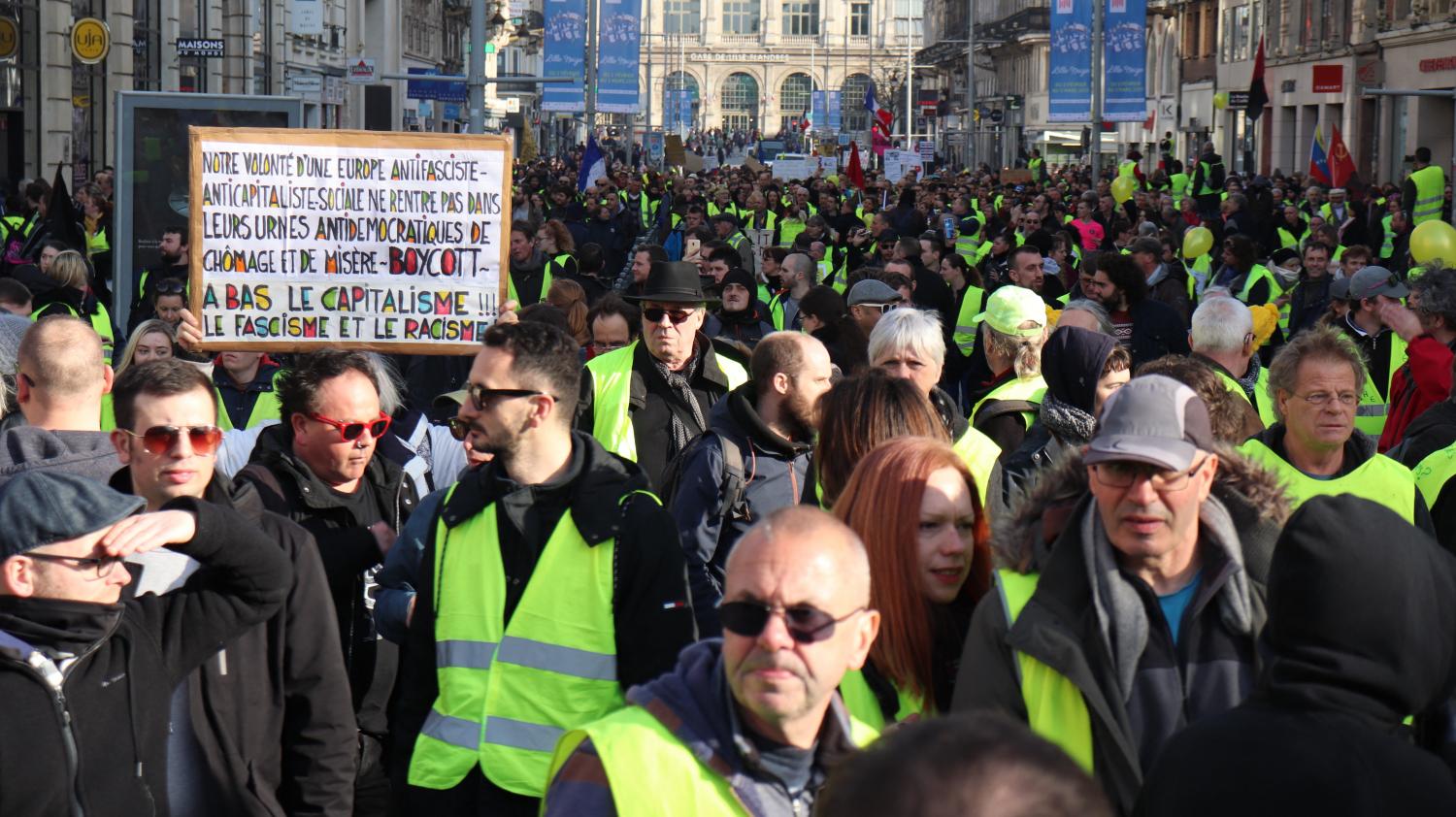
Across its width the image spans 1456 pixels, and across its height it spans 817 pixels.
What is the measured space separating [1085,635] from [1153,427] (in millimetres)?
438

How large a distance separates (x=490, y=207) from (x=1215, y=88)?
47616 millimetres

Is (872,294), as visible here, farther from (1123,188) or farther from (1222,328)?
(1123,188)

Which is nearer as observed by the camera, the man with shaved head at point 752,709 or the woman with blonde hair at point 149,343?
the man with shaved head at point 752,709

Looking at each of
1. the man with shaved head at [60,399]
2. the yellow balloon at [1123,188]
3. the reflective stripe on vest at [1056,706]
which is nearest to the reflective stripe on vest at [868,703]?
the reflective stripe on vest at [1056,706]

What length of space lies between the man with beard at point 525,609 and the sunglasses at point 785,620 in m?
1.05

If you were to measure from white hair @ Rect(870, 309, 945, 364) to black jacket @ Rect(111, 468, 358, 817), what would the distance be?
101 inches

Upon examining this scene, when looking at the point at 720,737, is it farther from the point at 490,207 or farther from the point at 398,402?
the point at 490,207

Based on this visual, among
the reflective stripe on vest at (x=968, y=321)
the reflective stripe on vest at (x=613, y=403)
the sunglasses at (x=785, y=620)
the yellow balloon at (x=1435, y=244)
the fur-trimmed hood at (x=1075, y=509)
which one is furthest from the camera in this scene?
the yellow balloon at (x=1435, y=244)

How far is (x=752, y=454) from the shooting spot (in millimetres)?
5562

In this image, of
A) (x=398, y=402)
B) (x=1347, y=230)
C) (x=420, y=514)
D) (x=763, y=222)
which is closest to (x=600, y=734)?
(x=420, y=514)

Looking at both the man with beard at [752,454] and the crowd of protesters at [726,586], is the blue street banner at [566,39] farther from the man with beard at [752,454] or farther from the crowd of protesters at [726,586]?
the man with beard at [752,454]

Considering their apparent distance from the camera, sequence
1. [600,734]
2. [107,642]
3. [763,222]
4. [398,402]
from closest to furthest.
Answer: [600,734], [107,642], [398,402], [763,222]

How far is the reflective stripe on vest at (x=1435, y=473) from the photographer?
220 inches

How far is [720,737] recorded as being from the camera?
2.96 metres
